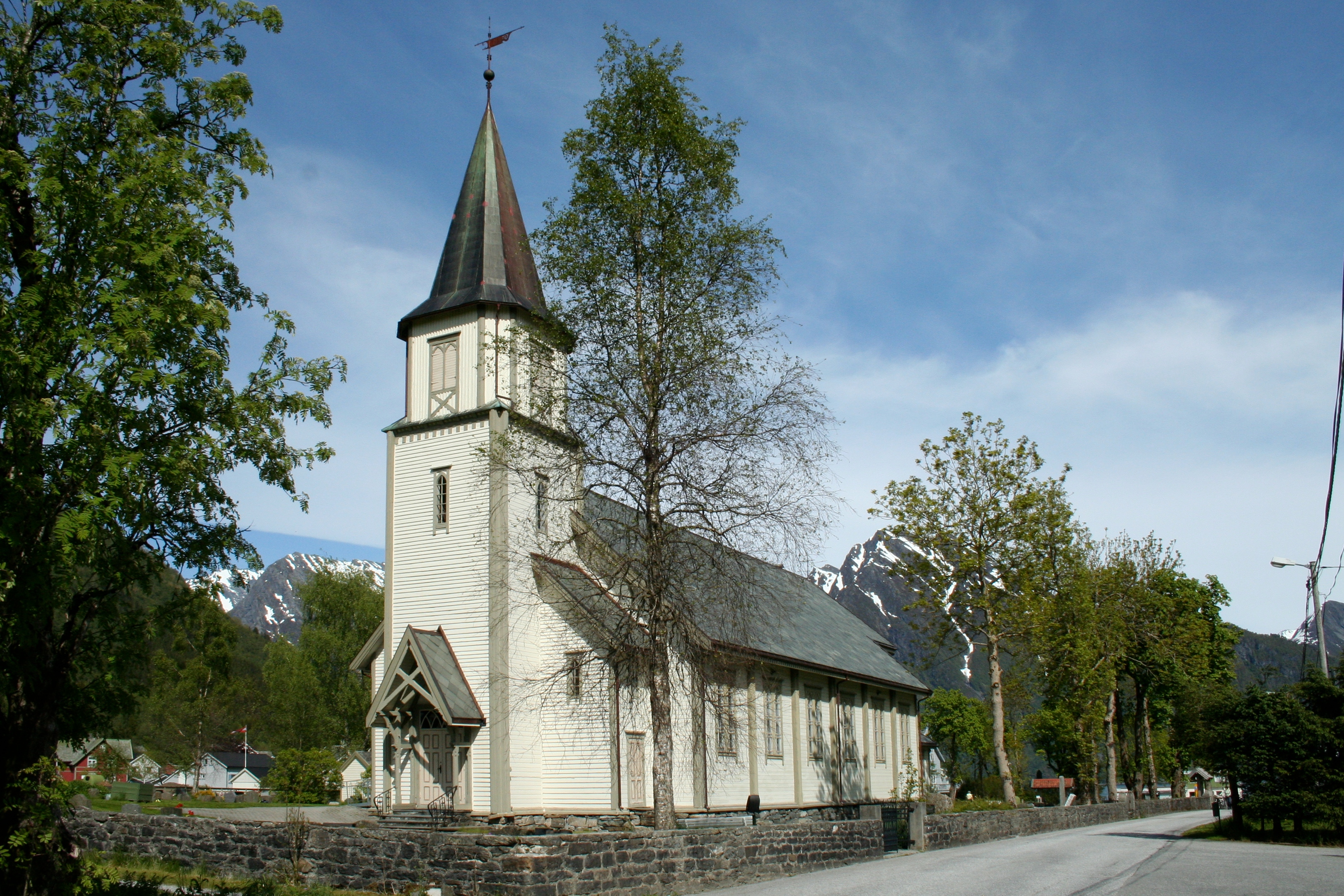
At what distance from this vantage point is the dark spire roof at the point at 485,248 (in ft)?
85.0

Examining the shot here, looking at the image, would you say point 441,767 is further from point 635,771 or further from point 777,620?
point 777,620

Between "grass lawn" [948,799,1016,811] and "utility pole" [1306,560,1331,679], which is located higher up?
"utility pole" [1306,560,1331,679]

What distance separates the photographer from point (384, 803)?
2339cm

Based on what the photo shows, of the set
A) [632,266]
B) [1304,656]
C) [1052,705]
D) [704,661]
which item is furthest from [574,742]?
[1052,705]

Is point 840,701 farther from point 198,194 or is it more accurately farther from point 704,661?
point 198,194

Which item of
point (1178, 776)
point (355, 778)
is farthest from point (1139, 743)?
point (355, 778)

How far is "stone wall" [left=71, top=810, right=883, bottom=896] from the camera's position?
12.5 metres

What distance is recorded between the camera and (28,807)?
357 inches

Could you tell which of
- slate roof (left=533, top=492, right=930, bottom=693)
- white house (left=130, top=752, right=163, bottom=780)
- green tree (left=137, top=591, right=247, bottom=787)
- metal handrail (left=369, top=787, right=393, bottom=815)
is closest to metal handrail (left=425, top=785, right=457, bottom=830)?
metal handrail (left=369, top=787, right=393, bottom=815)

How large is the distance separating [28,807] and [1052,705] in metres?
50.0

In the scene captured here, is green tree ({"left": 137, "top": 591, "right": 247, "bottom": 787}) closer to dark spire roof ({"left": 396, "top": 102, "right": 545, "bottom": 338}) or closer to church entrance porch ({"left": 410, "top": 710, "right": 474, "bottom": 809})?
church entrance porch ({"left": 410, "top": 710, "right": 474, "bottom": 809})

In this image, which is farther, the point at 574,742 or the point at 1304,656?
the point at 1304,656

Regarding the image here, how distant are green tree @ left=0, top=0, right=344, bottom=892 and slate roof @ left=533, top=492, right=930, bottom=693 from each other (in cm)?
699

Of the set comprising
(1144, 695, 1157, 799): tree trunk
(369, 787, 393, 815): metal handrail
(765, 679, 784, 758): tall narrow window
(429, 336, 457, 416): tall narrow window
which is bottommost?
(1144, 695, 1157, 799): tree trunk
